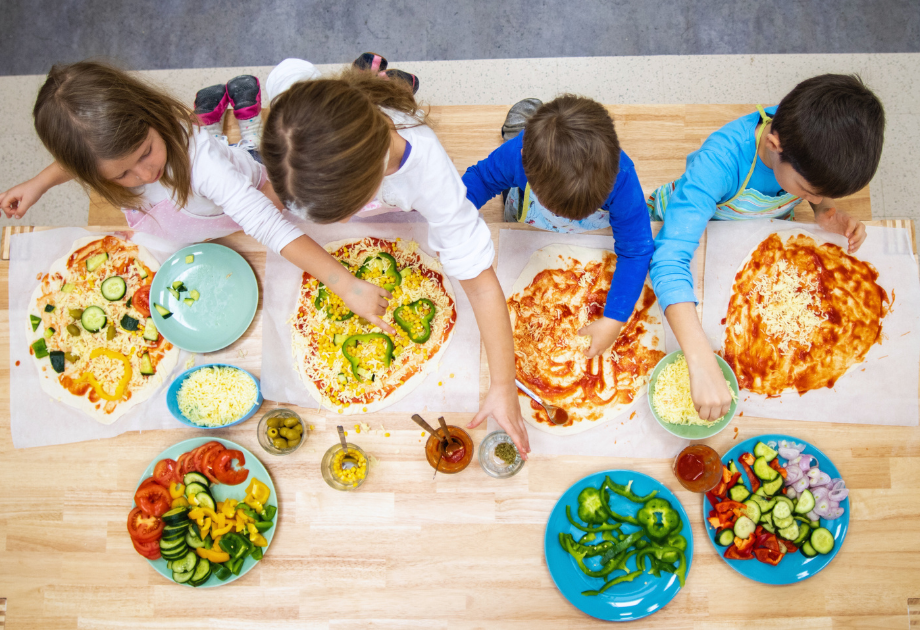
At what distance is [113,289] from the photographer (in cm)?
181

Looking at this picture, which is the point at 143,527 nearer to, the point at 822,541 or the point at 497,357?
the point at 497,357

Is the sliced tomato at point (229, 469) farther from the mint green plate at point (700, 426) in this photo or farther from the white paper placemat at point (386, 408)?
the mint green plate at point (700, 426)

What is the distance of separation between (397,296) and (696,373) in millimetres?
1008

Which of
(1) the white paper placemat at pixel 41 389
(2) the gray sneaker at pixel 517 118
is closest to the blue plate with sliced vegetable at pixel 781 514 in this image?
(2) the gray sneaker at pixel 517 118

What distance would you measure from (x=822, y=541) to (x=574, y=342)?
3.13ft

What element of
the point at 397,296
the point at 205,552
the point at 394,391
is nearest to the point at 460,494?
the point at 394,391

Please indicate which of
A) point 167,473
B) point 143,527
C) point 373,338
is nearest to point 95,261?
point 167,473

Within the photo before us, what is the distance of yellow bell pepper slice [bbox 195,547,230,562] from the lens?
63.7 inches

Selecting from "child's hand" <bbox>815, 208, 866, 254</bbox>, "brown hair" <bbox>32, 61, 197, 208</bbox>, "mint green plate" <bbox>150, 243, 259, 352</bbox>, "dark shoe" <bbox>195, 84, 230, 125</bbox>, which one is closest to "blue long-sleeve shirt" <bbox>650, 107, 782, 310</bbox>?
"child's hand" <bbox>815, 208, 866, 254</bbox>

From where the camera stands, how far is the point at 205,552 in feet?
5.31

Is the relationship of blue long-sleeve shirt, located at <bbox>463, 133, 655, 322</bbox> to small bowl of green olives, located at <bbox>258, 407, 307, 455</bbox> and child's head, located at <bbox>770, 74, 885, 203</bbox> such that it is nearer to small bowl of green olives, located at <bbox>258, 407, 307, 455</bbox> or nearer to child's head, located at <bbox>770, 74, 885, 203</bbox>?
child's head, located at <bbox>770, 74, 885, 203</bbox>

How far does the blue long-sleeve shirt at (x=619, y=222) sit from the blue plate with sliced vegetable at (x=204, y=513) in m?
1.19

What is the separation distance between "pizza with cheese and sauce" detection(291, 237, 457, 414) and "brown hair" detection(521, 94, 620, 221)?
1.97 feet

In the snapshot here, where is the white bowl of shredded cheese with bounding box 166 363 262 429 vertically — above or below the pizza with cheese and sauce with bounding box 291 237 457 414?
below
